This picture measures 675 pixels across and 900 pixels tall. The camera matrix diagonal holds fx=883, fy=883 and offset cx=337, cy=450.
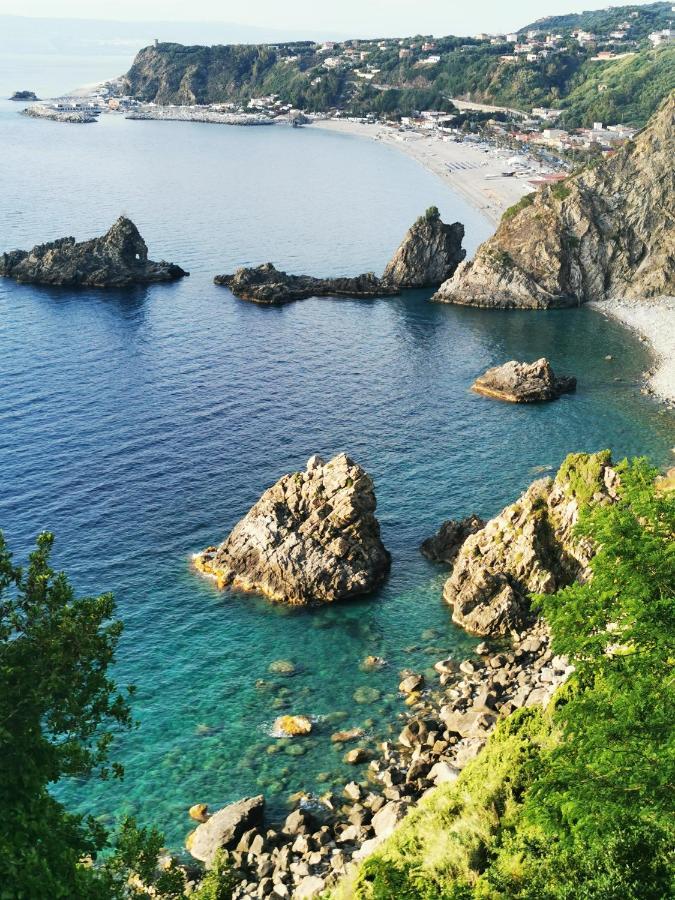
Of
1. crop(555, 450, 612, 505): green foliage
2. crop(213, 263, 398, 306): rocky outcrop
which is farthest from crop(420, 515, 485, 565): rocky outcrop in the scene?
crop(213, 263, 398, 306): rocky outcrop

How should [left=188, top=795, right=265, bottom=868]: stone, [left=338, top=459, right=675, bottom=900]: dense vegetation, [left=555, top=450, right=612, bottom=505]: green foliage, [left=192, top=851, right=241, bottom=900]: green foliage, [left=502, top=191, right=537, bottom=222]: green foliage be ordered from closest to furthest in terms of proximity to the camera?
[left=338, top=459, right=675, bottom=900]: dense vegetation, [left=192, top=851, right=241, bottom=900]: green foliage, [left=188, top=795, right=265, bottom=868]: stone, [left=555, top=450, right=612, bottom=505]: green foliage, [left=502, top=191, right=537, bottom=222]: green foliage

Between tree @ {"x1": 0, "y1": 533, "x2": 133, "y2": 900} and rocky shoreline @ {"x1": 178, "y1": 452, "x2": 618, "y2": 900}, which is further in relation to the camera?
rocky shoreline @ {"x1": 178, "y1": 452, "x2": 618, "y2": 900}

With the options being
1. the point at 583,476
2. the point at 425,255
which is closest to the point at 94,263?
the point at 425,255

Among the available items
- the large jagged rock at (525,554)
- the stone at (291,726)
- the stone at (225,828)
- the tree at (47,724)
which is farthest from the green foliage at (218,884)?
the large jagged rock at (525,554)

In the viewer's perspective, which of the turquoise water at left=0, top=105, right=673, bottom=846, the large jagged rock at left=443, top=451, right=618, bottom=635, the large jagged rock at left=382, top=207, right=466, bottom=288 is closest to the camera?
the turquoise water at left=0, top=105, right=673, bottom=846

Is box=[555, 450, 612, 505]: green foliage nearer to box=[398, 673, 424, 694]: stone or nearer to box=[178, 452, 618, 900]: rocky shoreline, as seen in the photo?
box=[178, 452, 618, 900]: rocky shoreline

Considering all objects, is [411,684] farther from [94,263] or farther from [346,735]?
Answer: [94,263]

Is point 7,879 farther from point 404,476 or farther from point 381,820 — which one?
point 404,476
